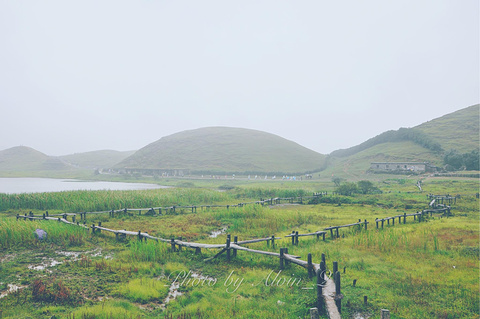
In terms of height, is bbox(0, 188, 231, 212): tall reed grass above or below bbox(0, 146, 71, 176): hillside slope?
below

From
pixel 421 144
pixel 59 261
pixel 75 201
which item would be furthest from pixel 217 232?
pixel 421 144

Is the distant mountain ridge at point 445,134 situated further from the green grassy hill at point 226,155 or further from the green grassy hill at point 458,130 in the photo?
the green grassy hill at point 226,155

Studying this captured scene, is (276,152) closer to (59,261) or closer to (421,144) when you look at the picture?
(421,144)

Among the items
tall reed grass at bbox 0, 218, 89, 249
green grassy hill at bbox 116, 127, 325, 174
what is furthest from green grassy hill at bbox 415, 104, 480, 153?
tall reed grass at bbox 0, 218, 89, 249

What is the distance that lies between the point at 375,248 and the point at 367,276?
13.8 feet

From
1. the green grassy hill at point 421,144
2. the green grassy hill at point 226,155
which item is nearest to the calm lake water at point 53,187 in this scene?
the green grassy hill at point 226,155

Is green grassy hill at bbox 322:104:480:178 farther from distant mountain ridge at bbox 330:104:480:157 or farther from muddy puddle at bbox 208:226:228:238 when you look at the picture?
muddy puddle at bbox 208:226:228:238

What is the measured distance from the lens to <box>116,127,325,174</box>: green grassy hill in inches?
4395

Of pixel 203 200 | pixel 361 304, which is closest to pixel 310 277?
pixel 361 304

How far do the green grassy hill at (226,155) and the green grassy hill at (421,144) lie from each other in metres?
15.9

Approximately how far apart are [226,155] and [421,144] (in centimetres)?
7681

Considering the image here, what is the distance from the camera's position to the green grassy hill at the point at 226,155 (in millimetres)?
111625

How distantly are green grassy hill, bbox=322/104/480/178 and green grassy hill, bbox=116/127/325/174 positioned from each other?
15.9 m

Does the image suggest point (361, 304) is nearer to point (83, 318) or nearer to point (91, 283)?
point (83, 318)
